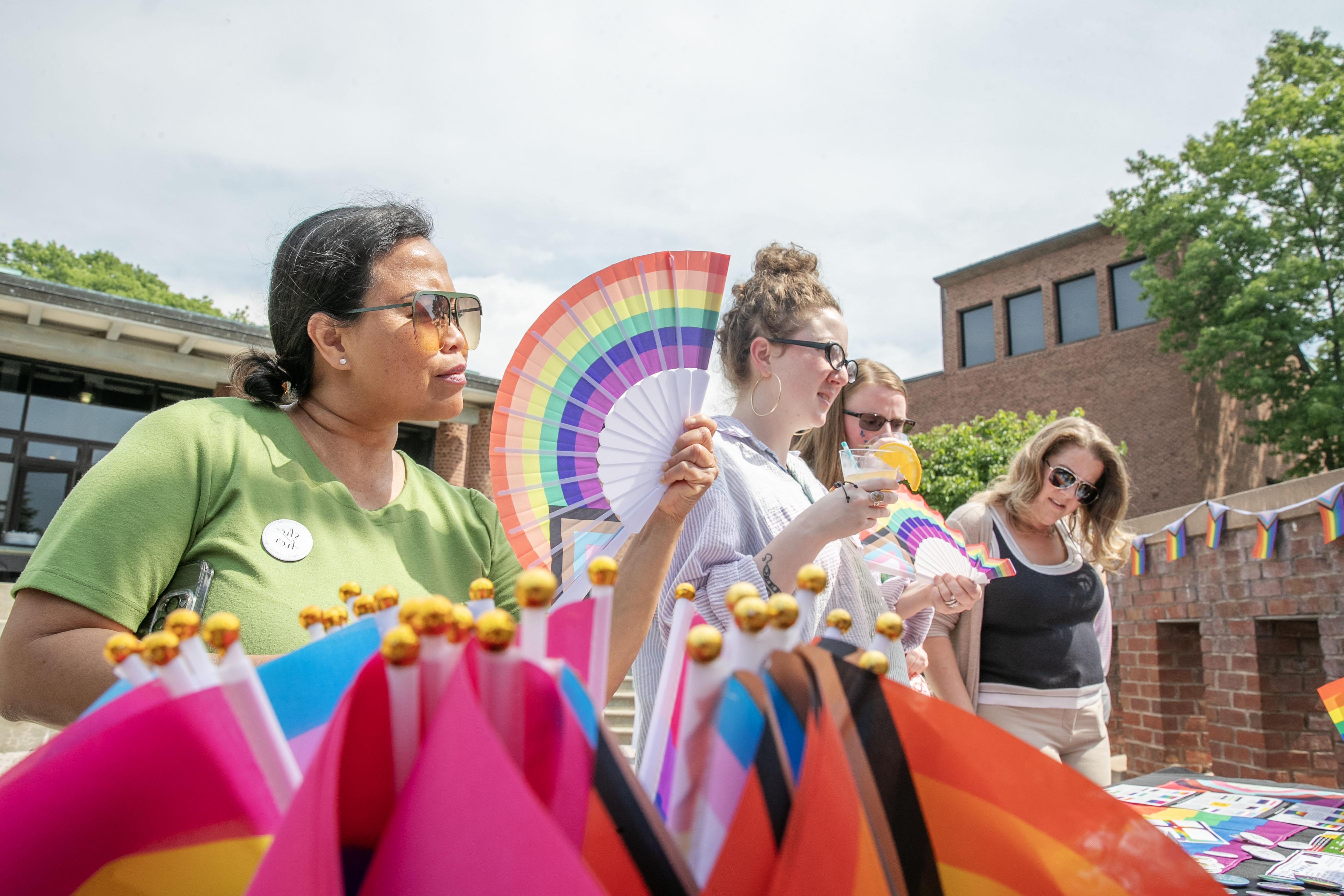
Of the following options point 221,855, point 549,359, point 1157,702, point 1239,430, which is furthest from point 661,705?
point 1239,430

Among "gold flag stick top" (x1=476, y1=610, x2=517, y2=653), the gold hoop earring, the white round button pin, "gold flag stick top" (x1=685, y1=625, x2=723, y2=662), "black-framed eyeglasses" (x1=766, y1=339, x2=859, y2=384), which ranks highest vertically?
"black-framed eyeglasses" (x1=766, y1=339, x2=859, y2=384)

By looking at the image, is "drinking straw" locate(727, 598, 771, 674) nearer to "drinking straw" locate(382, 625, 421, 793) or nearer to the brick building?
"drinking straw" locate(382, 625, 421, 793)

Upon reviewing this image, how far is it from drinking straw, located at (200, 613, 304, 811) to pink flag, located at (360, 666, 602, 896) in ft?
0.29

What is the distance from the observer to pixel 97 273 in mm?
30609

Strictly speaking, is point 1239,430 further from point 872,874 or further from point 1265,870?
point 872,874

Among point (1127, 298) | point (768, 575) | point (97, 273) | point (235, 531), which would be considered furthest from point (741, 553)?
point (97, 273)

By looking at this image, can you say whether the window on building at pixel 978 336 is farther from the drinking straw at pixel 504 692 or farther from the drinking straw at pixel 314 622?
the drinking straw at pixel 504 692

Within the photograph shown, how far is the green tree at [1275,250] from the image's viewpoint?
16.2 metres

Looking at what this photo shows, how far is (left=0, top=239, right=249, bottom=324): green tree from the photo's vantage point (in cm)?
2948

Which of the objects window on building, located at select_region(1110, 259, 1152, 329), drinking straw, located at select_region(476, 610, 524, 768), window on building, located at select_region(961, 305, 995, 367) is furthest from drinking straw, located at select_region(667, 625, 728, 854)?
window on building, located at select_region(961, 305, 995, 367)

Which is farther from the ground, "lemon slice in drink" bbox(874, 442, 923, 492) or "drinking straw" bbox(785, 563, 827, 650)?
"lemon slice in drink" bbox(874, 442, 923, 492)

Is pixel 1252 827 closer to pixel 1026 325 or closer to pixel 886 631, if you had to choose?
pixel 886 631

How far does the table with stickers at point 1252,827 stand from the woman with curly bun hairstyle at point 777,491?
24.0 inches

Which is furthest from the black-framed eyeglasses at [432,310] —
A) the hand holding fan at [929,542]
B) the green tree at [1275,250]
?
the green tree at [1275,250]
